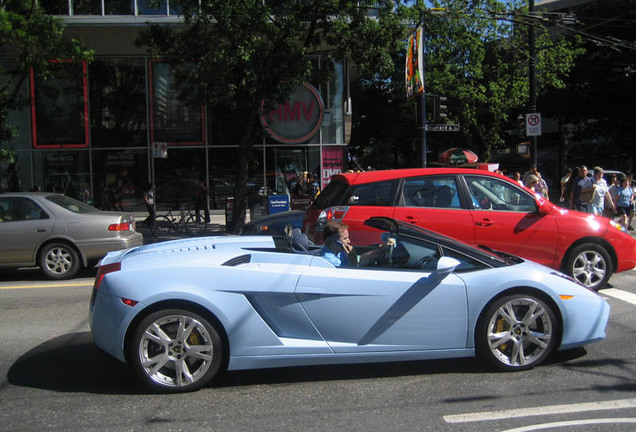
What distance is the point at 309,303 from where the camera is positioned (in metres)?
4.23

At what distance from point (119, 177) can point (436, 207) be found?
17.6 meters

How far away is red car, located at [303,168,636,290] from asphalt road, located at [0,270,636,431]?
2175 mm

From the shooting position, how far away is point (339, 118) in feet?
74.6

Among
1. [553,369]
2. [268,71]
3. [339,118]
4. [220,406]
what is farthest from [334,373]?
[339,118]

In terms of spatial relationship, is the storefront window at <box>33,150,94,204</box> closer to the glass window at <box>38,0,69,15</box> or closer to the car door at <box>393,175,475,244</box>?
the glass window at <box>38,0,69,15</box>

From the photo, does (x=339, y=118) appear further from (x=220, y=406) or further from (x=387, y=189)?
(x=220, y=406)

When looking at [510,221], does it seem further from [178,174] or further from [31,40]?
[178,174]

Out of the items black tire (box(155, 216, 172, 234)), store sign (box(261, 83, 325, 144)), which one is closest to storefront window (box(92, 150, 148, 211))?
black tire (box(155, 216, 172, 234))

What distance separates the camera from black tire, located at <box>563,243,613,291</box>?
7453 millimetres

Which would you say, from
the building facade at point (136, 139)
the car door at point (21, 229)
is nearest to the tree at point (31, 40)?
the car door at point (21, 229)

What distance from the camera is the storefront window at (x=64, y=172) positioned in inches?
854

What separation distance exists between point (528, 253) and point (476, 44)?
1940 cm

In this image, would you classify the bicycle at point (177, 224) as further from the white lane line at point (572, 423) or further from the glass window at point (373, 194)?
the white lane line at point (572, 423)

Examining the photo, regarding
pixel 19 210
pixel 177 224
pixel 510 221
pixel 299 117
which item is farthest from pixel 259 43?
pixel 510 221
